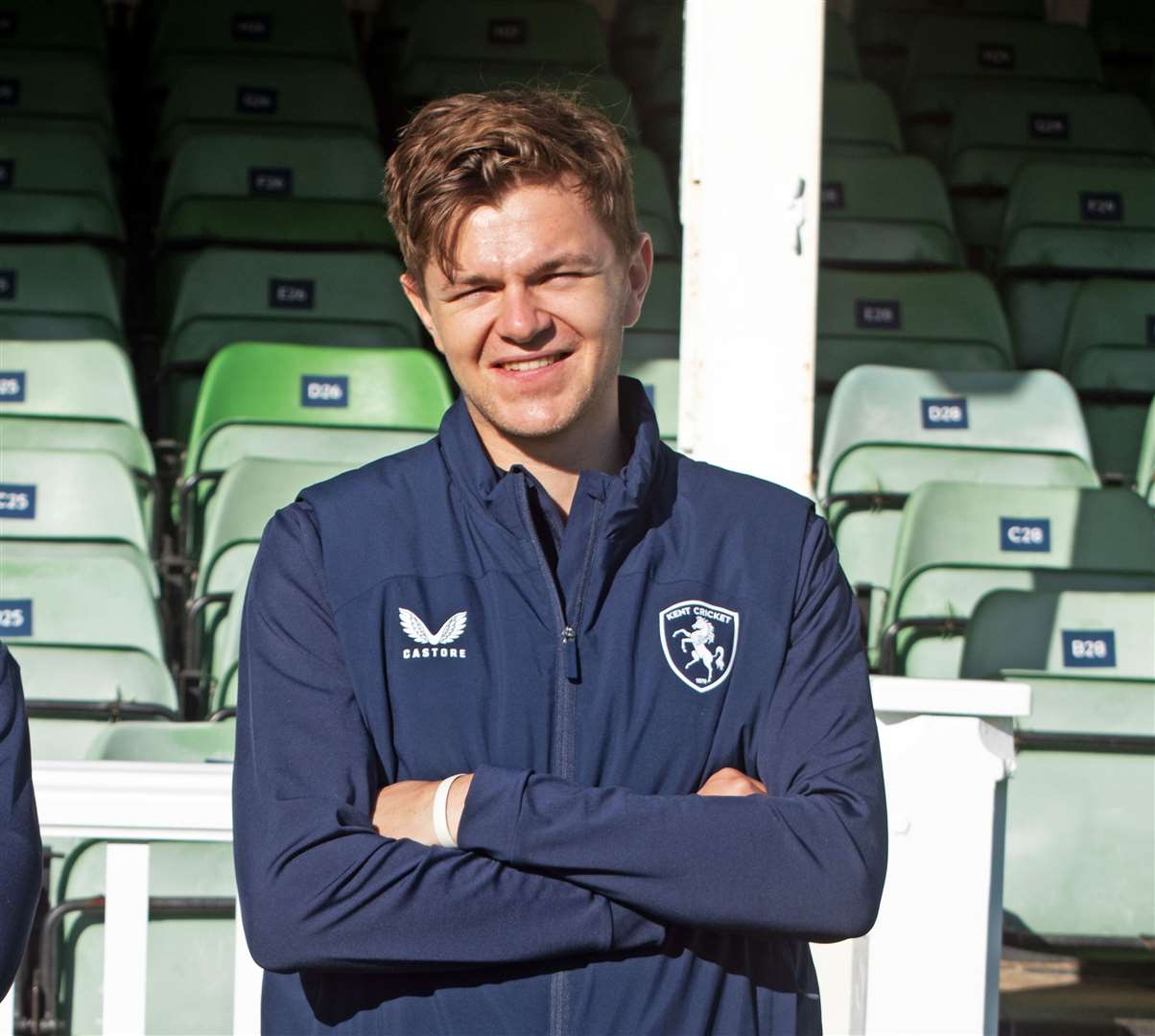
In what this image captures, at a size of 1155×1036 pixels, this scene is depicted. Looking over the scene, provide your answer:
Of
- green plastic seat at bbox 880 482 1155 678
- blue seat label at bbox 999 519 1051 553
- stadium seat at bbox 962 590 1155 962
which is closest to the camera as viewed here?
stadium seat at bbox 962 590 1155 962

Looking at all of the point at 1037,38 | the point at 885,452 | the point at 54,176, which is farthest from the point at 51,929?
the point at 1037,38

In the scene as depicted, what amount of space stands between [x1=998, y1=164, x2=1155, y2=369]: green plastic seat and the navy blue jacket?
4790mm

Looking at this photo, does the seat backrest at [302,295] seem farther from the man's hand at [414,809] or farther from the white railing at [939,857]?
the man's hand at [414,809]

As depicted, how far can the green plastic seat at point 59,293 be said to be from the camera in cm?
553

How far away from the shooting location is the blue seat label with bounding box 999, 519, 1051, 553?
4523mm

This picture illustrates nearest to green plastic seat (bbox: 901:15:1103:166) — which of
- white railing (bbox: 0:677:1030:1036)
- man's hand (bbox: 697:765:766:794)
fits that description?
white railing (bbox: 0:677:1030:1036)

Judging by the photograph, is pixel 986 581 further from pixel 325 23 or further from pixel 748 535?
pixel 325 23

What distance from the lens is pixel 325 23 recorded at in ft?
24.3

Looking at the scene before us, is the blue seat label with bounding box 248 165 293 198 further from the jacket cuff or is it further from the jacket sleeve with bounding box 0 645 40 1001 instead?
the jacket cuff

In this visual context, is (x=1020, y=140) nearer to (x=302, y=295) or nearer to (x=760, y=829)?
(x=302, y=295)

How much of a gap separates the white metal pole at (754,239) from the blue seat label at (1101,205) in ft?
12.6

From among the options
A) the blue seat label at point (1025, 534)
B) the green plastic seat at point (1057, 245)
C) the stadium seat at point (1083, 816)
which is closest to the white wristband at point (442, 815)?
the stadium seat at point (1083, 816)

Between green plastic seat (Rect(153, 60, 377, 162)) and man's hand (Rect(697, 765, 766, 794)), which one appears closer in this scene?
man's hand (Rect(697, 765, 766, 794))

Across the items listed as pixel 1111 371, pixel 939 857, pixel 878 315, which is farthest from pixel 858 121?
pixel 939 857
